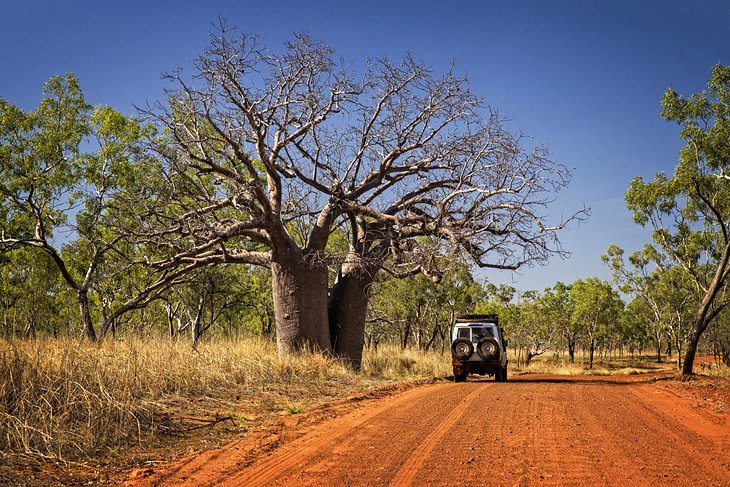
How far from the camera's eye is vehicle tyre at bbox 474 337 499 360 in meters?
15.9

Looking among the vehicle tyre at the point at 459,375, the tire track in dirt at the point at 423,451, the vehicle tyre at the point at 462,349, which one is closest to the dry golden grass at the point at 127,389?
the tire track in dirt at the point at 423,451

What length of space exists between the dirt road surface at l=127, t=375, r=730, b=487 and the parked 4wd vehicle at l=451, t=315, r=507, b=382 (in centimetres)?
675

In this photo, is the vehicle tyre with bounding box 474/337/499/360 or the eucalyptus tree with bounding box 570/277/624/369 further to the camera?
the eucalyptus tree with bounding box 570/277/624/369

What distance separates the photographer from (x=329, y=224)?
15641 millimetres

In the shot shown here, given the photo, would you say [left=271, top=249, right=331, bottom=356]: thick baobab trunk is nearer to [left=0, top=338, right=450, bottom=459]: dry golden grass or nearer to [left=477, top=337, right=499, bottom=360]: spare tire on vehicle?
[left=0, top=338, right=450, bottom=459]: dry golden grass

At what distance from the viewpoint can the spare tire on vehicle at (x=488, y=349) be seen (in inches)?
625

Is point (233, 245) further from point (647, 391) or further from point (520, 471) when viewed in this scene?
point (520, 471)

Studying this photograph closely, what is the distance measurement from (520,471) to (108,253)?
834 inches

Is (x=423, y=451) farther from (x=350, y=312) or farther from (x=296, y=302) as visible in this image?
(x=350, y=312)

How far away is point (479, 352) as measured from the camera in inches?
629

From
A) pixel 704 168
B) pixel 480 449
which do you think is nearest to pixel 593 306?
pixel 704 168

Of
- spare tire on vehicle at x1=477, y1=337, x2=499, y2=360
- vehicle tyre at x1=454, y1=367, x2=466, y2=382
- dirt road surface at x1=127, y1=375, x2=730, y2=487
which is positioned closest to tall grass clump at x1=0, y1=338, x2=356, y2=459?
dirt road surface at x1=127, y1=375, x2=730, y2=487

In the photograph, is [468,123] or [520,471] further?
[468,123]

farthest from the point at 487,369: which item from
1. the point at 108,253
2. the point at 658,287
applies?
the point at 658,287
